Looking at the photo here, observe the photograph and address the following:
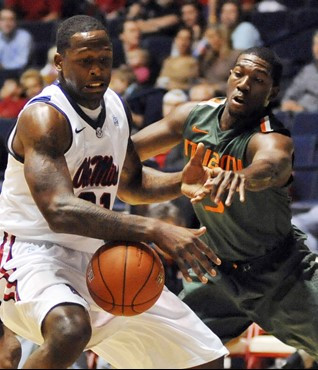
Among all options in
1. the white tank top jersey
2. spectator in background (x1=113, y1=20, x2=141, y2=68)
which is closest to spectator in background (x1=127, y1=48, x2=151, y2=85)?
spectator in background (x1=113, y1=20, x2=141, y2=68)

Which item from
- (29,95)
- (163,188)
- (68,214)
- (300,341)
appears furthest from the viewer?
(29,95)

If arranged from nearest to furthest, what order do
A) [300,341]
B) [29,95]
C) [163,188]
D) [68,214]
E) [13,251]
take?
[68,214] < [13,251] < [163,188] < [300,341] < [29,95]

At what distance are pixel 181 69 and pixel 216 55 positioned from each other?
15.4 inches

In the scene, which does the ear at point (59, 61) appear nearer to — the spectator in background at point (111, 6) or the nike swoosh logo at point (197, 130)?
the nike swoosh logo at point (197, 130)

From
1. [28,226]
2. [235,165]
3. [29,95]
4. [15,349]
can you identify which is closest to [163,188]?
[235,165]

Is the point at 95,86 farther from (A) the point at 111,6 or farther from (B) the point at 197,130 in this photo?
(A) the point at 111,6

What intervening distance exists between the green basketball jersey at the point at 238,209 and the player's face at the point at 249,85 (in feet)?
0.35

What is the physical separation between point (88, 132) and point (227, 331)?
164cm

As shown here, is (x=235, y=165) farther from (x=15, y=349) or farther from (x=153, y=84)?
(x=153, y=84)

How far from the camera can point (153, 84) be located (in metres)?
10.6

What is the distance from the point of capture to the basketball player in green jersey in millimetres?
5148

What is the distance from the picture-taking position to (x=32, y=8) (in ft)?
43.5

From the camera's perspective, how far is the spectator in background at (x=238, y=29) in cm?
1032

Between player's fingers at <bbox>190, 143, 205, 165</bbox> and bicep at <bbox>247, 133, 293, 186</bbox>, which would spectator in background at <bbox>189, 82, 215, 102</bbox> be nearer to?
bicep at <bbox>247, 133, 293, 186</bbox>
